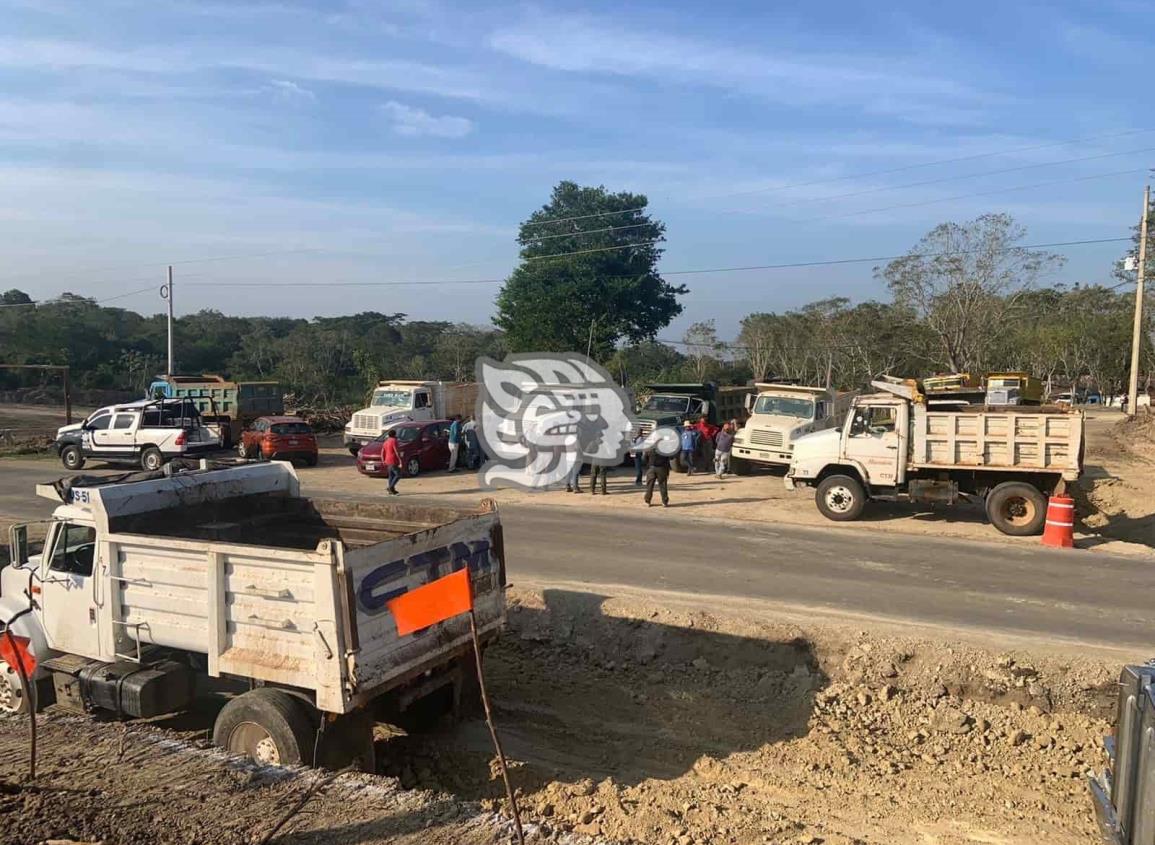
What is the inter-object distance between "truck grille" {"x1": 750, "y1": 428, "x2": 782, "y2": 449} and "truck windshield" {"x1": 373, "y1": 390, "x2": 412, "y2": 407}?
13.1m

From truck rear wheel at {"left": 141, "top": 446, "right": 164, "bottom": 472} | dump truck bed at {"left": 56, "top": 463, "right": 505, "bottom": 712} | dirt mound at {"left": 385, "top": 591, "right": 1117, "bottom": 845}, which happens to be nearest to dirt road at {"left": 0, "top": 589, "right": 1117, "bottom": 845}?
dirt mound at {"left": 385, "top": 591, "right": 1117, "bottom": 845}

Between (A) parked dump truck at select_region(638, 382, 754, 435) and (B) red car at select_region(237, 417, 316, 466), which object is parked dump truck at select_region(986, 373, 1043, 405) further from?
(B) red car at select_region(237, 417, 316, 466)

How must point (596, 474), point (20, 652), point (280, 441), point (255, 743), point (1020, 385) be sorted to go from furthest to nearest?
point (1020, 385)
point (280, 441)
point (596, 474)
point (20, 652)
point (255, 743)

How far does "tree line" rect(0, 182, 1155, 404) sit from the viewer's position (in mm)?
42844

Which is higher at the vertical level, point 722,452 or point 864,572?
point 722,452

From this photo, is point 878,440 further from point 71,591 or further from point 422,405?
point 422,405

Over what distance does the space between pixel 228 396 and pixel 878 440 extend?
2454 cm

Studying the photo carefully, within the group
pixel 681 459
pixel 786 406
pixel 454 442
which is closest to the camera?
pixel 786 406

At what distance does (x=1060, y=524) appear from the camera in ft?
46.5

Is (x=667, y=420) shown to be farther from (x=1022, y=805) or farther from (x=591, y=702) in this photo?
(x=1022, y=805)

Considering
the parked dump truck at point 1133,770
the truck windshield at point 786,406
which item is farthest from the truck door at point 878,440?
the parked dump truck at point 1133,770

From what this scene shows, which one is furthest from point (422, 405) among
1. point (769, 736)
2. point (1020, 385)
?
point (769, 736)

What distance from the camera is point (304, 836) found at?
5.02 meters

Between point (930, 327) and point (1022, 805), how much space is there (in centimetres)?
3894
